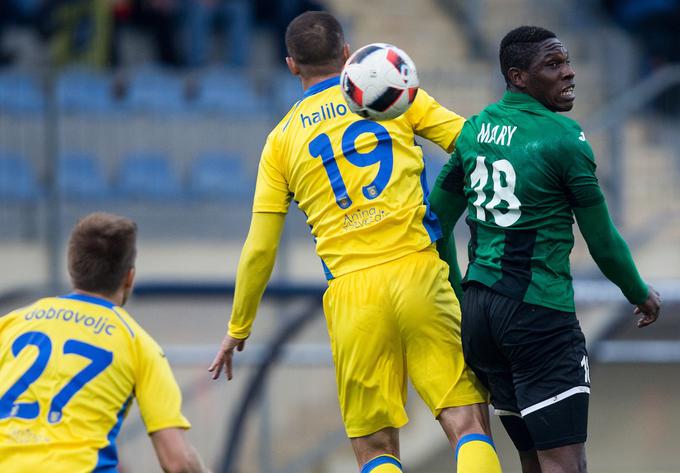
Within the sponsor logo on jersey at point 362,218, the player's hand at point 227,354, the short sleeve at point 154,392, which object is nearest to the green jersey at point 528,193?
the sponsor logo on jersey at point 362,218

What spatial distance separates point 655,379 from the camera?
10.1 m

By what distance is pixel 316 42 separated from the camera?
469 centimetres

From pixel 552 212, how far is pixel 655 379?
6232 millimetres

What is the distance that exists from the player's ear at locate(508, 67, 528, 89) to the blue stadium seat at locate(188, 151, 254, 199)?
504 cm

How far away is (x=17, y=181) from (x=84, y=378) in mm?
5557

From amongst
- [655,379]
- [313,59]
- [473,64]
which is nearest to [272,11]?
[473,64]

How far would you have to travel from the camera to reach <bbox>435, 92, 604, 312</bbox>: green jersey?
13.8 ft

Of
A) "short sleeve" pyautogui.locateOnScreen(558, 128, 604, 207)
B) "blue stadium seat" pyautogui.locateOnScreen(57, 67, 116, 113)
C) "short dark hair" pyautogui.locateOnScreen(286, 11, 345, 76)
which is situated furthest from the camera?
"blue stadium seat" pyautogui.locateOnScreen(57, 67, 116, 113)

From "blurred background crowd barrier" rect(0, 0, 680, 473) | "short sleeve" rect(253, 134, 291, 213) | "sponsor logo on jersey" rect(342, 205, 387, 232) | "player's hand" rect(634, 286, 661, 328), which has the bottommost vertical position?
"blurred background crowd barrier" rect(0, 0, 680, 473)

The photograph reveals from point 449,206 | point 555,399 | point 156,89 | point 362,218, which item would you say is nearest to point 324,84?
point 362,218

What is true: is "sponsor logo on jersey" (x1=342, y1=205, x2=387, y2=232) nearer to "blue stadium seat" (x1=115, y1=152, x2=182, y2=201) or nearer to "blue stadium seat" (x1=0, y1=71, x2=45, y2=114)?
"blue stadium seat" (x1=115, y1=152, x2=182, y2=201)

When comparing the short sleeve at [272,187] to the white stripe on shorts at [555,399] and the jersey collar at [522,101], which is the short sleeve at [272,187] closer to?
the jersey collar at [522,101]

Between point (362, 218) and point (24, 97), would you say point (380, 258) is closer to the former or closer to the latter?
point (362, 218)

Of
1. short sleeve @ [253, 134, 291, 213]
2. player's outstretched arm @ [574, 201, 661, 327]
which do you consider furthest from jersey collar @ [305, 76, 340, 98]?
player's outstretched arm @ [574, 201, 661, 327]
